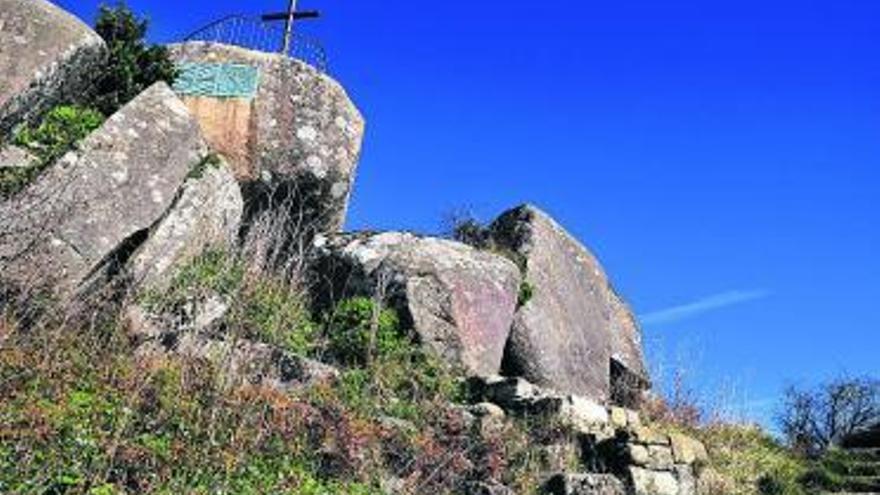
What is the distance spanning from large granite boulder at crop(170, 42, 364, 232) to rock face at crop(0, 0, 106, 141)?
2642mm

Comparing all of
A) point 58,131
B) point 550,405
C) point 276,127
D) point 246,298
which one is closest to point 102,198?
point 58,131

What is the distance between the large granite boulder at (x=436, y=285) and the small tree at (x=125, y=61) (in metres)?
3.60

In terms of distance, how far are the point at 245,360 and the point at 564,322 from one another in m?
7.43

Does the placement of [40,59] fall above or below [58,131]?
above

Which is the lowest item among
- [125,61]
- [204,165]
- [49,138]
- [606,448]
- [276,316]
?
[606,448]

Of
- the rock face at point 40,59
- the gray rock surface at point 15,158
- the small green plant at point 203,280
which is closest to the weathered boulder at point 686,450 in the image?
the small green plant at point 203,280

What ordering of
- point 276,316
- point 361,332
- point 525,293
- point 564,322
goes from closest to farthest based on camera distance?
point 276,316 → point 361,332 → point 525,293 → point 564,322

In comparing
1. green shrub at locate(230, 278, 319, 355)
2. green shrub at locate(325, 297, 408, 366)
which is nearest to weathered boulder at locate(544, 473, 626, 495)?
green shrub at locate(325, 297, 408, 366)

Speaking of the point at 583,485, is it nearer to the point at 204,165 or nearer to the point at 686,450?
the point at 686,450

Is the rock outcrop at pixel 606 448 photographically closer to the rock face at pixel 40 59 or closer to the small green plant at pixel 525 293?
the small green plant at pixel 525 293

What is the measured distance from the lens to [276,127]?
59.7ft

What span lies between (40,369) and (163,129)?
234 inches

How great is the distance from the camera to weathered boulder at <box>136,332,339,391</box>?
10898 millimetres

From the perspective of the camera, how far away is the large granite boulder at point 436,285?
48.8 feet
